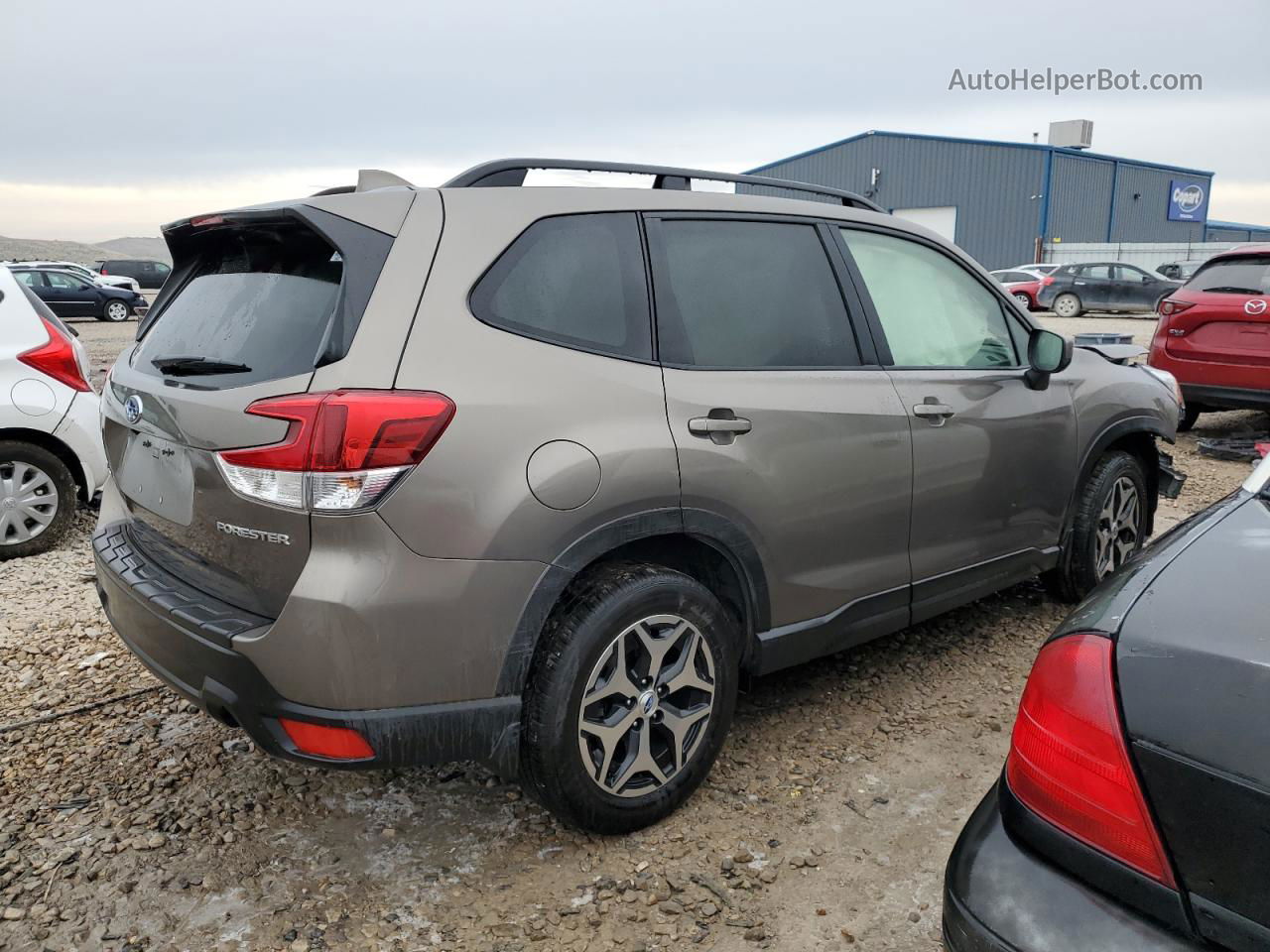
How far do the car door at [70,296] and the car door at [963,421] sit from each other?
27.0 metres

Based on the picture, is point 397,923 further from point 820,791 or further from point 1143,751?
point 1143,751

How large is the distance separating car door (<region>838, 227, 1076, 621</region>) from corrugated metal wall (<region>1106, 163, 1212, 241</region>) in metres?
42.2

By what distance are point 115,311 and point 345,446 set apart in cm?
2792

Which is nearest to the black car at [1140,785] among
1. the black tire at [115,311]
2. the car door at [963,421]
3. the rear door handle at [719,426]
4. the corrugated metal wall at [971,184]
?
the rear door handle at [719,426]

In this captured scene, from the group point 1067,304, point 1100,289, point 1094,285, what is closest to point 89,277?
point 1067,304

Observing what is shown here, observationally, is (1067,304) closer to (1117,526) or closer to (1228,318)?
(1228,318)

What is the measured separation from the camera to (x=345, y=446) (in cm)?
211

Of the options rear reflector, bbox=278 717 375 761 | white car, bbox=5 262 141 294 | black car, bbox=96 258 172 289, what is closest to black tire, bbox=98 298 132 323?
white car, bbox=5 262 141 294

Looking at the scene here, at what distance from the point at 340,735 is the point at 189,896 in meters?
0.75

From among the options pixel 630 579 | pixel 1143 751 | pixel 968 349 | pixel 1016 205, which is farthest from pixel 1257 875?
pixel 1016 205

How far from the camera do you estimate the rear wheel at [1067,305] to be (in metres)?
25.3

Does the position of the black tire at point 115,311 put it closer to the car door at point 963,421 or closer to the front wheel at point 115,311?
the front wheel at point 115,311

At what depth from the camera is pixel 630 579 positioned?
2547 millimetres

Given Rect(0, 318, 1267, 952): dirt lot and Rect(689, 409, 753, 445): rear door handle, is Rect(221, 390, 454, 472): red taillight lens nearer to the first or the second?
Rect(689, 409, 753, 445): rear door handle
